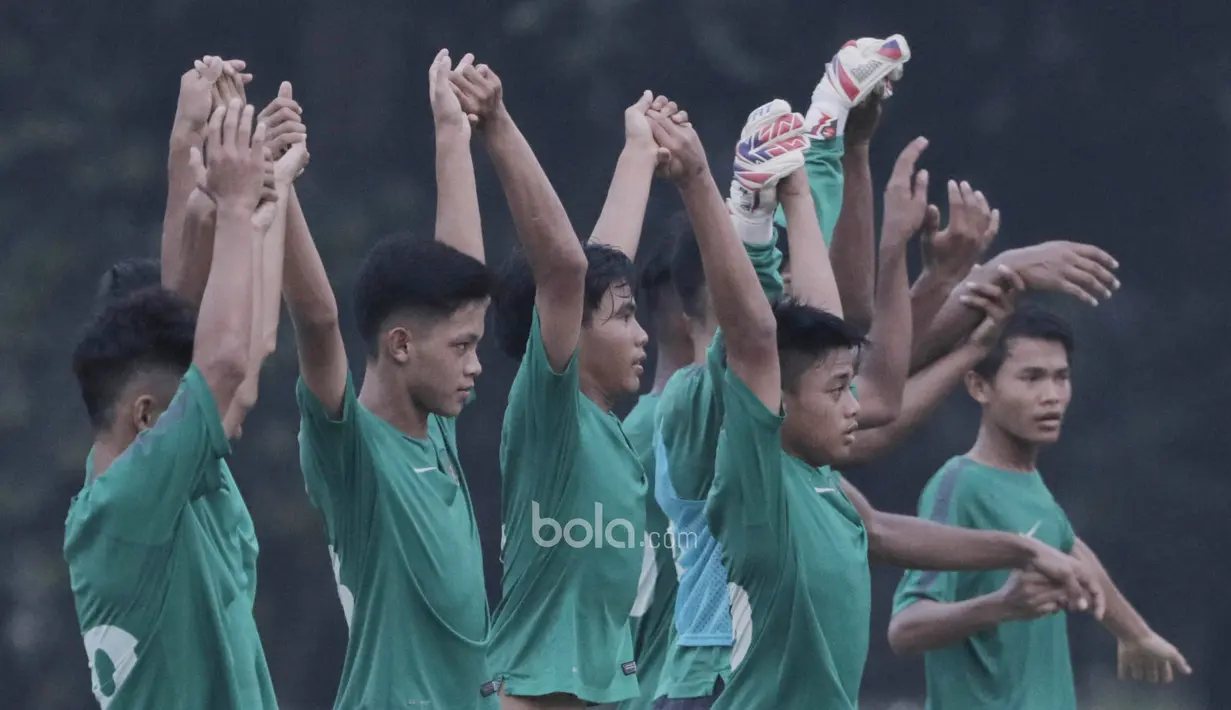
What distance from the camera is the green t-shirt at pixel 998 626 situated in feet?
15.6

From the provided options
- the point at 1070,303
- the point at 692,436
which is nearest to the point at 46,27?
the point at 692,436

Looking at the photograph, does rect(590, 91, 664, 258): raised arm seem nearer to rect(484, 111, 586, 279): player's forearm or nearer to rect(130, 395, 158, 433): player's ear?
rect(484, 111, 586, 279): player's forearm

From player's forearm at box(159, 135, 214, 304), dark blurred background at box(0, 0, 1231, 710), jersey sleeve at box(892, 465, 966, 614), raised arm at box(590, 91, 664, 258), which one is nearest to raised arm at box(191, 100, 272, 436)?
player's forearm at box(159, 135, 214, 304)

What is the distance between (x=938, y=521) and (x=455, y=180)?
1.62 meters

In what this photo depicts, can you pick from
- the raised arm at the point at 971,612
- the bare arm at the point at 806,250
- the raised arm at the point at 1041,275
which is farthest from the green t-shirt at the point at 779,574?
the raised arm at the point at 1041,275

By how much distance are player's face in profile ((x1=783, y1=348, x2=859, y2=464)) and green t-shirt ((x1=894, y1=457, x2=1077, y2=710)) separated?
1.24 meters

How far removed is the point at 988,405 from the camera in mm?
5055

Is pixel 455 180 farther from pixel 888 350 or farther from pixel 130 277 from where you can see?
pixel 888 350

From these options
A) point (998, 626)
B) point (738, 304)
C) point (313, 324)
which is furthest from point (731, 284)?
point (998, 626)

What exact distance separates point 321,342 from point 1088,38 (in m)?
3.67

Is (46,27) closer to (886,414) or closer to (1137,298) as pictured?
(886,414)

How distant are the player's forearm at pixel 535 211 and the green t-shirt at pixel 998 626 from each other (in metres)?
1.60

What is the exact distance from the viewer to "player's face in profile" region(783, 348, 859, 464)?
3.68 meters

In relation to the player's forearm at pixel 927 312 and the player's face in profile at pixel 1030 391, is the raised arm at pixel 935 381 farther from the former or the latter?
the player's face in profile at pixel 1030 391
